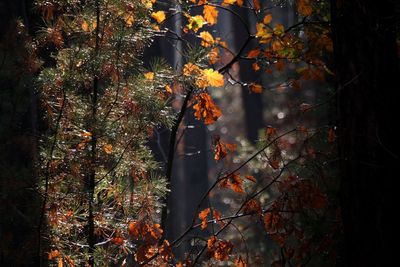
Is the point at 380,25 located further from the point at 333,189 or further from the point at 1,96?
the point at 1,96

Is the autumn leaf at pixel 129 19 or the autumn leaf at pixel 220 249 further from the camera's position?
the autumn leaf at pixel 129 19

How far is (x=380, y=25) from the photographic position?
3.32 meters

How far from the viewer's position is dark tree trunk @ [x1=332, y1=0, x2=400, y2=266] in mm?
3199

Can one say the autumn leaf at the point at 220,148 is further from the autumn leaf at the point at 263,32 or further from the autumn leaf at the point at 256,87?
the autumn leaf at the point at 263,32

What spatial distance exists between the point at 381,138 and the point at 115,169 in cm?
186

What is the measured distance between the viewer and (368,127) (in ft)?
10.7

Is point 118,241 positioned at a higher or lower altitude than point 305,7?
lower

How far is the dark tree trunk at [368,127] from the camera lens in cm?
320

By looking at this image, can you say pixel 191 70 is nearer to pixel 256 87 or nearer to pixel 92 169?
pixel 256 87

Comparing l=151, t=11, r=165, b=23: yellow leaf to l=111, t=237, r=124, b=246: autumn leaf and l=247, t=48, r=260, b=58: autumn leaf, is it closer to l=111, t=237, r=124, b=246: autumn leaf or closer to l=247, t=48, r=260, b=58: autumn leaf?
l=247, t=48, r=260, b=58: autumn leaf

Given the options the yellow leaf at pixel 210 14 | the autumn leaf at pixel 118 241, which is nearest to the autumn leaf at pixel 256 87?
the yellow leaf at pixel 210 14

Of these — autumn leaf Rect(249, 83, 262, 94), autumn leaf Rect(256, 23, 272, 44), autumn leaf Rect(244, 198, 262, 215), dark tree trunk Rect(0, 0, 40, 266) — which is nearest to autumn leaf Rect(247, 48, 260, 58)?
autumn leaf Rect(256, 23, 272, 44)

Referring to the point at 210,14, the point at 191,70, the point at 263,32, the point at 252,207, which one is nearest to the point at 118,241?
the point at 252,207

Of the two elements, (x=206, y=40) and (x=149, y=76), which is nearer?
(x=149, y=76)
